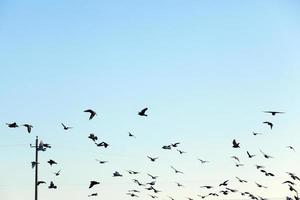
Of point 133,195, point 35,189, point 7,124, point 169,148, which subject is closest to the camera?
point 7,124

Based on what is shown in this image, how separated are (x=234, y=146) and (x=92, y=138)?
25.6ft

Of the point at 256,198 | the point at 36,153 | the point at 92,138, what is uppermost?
the point at 36,153

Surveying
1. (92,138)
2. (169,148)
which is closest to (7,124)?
(92,138)

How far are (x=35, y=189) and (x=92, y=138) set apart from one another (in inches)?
1074

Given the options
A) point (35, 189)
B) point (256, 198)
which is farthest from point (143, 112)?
point (35, 189)

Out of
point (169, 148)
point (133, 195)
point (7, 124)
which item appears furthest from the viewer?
point (133, 195)

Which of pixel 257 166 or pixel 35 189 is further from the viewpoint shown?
pixel 35 189

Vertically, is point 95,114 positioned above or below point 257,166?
above

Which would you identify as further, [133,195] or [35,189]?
[35,189]

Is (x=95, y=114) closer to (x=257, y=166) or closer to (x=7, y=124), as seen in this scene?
(x=7, y=124)

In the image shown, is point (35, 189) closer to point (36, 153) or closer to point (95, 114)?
point (36, 153)

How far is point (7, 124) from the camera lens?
42.0m

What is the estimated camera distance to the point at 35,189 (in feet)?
227

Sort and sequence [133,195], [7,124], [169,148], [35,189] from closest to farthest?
[7,124], [169,148], [133,195], [35,189]
